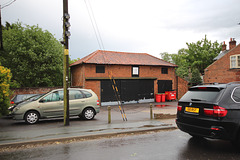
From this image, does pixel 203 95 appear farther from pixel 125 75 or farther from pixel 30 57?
pixel 30 57

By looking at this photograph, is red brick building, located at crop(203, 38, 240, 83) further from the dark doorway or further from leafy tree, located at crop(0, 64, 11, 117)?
leafy tree, located at crop(0, 64, 11, 117)

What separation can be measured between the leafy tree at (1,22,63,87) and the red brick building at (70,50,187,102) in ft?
10.3

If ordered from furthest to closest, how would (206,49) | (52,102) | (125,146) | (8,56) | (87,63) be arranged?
1. (206,49)
2. (8,56)
3. (87,63)
4. (52,102)
5. (125,146)

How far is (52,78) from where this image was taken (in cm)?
2283

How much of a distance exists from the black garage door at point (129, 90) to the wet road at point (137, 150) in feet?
43.1

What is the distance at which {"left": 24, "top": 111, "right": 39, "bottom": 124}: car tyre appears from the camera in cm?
897

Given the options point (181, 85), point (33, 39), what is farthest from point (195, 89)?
point (33, 39)

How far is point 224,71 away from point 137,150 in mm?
24409

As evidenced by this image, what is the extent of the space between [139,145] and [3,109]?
6.98m

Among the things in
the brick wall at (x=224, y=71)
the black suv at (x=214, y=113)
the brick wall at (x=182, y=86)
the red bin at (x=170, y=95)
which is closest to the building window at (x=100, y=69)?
the red bin at (x=170, y=95)

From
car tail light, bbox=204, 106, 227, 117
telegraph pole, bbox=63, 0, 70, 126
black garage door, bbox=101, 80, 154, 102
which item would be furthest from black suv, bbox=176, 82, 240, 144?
black garage door, bbox=101, 80, 154, 102

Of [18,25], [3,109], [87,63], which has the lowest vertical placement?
[3,109]

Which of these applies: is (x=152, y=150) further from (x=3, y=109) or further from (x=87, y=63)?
(x=87, y=63)

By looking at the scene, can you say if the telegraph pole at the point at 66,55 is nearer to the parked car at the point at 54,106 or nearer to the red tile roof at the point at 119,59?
the parked car at the point at 54,106
